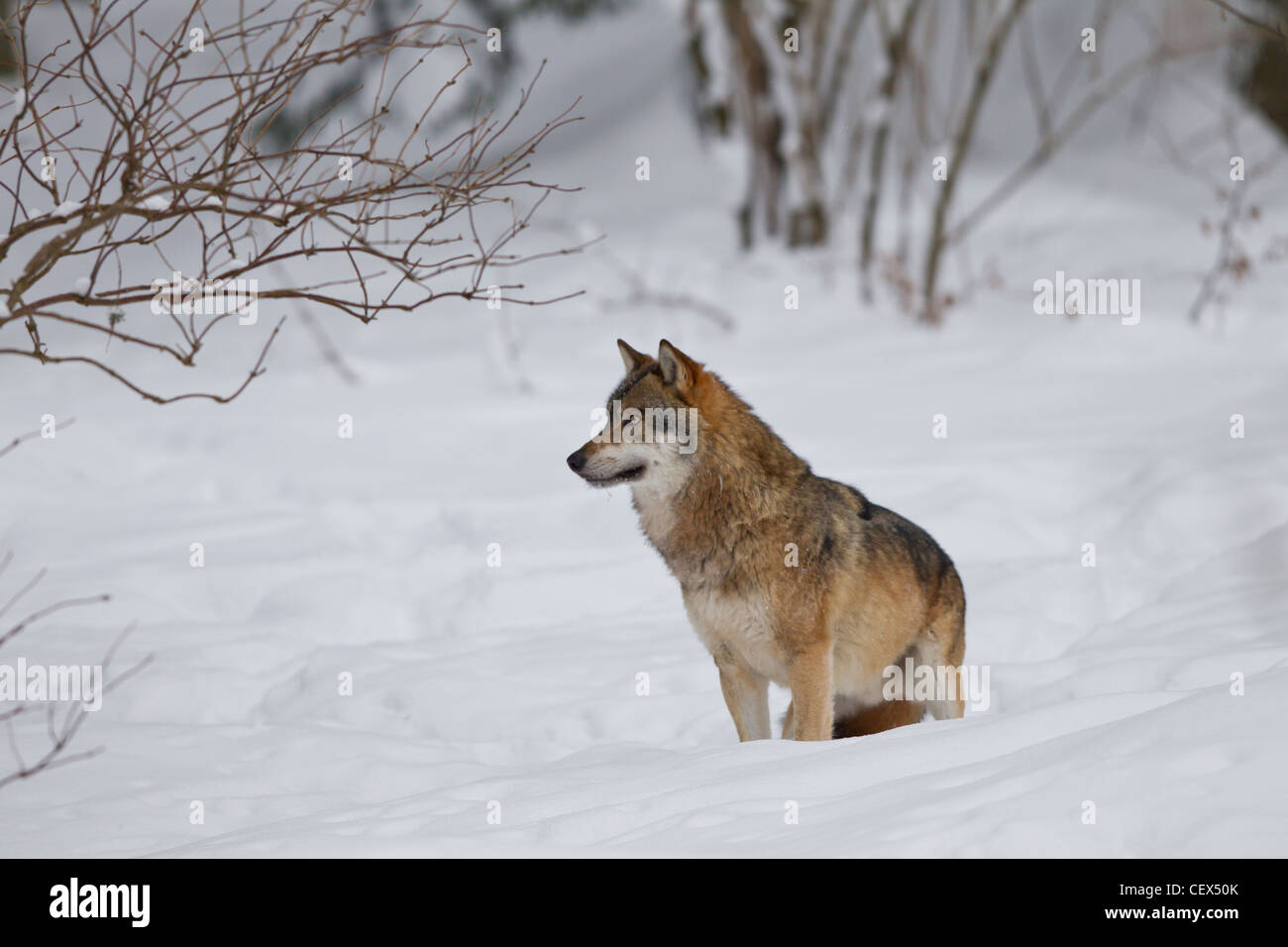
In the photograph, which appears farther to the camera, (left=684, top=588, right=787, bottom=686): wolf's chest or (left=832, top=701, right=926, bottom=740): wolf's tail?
(left=832, top=701, right=926, bottom=740): wolf's tail

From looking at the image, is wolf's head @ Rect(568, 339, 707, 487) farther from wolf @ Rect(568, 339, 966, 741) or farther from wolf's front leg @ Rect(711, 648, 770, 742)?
wolf's front leg @ Rect(711, 648, 770, 742)

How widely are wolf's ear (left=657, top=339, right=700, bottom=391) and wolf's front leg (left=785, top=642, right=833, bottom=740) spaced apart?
113cm

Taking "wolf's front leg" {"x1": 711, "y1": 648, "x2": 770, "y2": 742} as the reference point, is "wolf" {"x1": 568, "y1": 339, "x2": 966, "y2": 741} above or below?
above

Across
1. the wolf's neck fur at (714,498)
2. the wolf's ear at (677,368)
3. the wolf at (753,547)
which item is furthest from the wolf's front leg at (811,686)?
the wolf's ear at (677,368)

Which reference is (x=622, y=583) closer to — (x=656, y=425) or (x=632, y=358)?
(x=632, y=358)

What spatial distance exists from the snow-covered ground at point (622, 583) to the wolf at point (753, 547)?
43cm

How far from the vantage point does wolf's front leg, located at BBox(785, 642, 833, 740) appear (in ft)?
15.9

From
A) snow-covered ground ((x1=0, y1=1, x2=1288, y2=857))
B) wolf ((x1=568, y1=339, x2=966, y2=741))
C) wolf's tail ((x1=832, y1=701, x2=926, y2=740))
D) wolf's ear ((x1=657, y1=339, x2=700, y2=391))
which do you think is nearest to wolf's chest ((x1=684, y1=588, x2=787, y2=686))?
wolf ((x1=568, y1=339, x2=966, y2=741))

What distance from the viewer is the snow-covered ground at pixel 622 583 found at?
3.68 meters

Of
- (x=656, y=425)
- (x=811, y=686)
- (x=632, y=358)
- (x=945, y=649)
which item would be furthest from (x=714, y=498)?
(x=945, y=649)

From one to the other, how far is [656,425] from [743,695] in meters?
1.18

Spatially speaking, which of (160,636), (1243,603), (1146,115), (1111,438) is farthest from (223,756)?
(1146,115)

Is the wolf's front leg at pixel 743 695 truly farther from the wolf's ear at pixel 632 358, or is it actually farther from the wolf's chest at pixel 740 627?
the wolf's ear at pixel 632 358

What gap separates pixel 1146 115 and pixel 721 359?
12201 millimetres
